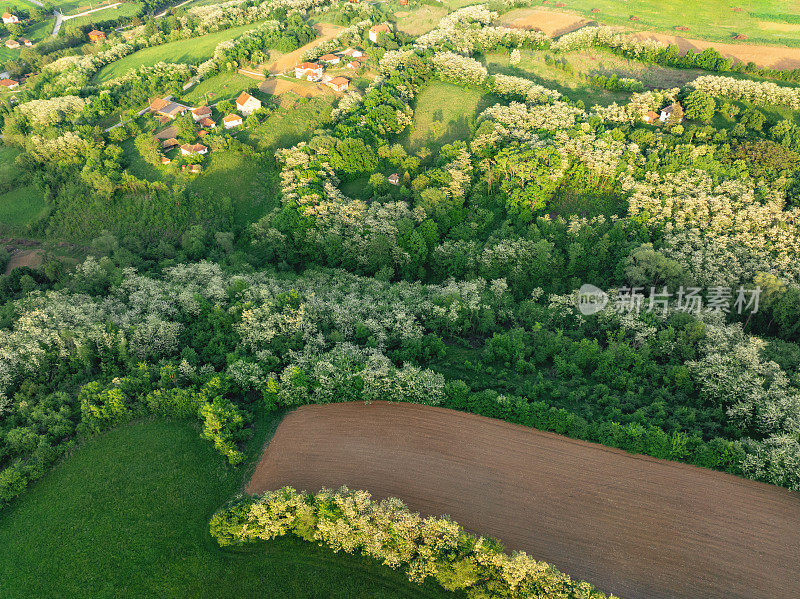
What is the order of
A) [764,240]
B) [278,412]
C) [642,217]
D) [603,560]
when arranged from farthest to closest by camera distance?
[642,217] → [764,240] → [278,412] → [603,560]

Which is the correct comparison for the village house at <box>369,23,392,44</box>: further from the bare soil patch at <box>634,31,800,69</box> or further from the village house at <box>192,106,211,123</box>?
the bare soil patch at <box>634,31,800,69</box>

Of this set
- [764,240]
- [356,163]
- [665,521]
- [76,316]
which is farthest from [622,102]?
[76,316]

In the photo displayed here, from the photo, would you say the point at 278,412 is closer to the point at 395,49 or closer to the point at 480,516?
the point at 480,516

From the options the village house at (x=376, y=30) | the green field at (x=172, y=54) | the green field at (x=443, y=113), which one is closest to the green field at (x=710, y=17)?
the village house at (x=376, y=30)

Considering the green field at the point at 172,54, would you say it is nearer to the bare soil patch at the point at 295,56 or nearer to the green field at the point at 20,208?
the bare soil patch at the point at 295,56

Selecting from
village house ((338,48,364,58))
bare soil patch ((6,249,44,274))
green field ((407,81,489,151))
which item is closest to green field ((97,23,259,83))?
village house ((338,48,364,58))

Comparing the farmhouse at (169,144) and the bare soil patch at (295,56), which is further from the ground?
the bare soil patch at (295,56)
